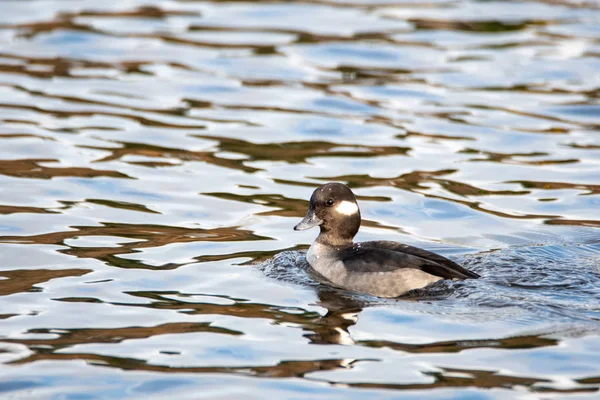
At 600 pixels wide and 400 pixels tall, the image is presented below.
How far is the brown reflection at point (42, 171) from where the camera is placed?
477 inches

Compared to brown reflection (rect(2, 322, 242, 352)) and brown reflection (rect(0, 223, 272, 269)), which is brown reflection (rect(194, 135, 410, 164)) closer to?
brown reflection (rect(0, 223, 272, 269))

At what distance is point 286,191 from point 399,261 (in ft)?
10.9

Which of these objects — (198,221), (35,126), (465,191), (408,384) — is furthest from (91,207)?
(408,384)

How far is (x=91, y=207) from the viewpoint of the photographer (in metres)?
11.1

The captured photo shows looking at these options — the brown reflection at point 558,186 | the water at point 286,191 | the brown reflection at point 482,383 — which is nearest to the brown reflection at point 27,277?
the water at point 286,191

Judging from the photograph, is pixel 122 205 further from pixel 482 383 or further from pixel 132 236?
pixel 482 383

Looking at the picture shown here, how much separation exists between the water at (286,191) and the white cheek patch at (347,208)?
0.71 meters

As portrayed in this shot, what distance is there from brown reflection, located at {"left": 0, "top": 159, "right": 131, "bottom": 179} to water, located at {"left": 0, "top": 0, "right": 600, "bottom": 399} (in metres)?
0.06

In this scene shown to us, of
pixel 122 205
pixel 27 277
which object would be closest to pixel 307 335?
pixel 27 277

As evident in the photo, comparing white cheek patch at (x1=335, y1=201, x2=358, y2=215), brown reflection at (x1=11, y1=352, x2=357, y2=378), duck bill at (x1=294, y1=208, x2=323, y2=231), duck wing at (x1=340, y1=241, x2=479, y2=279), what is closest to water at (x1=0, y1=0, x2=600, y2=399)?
brown reflection at (x1=11, y1=352, x2=357, y2=378)

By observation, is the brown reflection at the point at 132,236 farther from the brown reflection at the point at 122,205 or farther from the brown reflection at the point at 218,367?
the brown reflection at the point at 218,367

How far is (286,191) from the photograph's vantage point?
11.8 m

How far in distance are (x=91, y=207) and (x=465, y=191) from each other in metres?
4.19

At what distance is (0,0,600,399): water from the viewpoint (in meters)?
7.14
